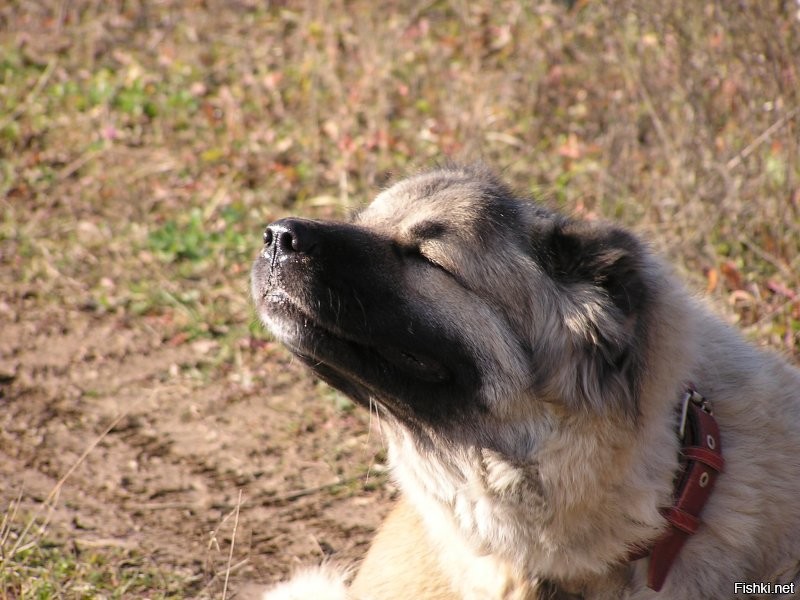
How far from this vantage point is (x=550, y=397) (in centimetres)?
291

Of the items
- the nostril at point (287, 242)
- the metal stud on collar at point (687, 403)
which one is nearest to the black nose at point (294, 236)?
the nostril at point (287, 242)

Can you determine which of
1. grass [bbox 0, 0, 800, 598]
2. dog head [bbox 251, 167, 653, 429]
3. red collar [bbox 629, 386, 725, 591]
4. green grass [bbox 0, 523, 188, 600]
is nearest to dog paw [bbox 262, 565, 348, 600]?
green grass [bbox 0, 523, 188, 600]

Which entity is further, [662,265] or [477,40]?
[477,40]

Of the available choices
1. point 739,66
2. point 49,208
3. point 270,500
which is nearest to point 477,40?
point 739,66

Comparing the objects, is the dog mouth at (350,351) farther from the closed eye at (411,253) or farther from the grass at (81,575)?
the grass at (81,575)

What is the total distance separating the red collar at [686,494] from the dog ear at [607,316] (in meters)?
0.28

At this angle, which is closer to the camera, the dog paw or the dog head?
the dog head

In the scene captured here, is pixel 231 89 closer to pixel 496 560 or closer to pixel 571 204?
pixel 571 204

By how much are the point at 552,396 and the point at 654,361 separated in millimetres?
327

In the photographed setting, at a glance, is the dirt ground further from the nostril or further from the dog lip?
the nostril

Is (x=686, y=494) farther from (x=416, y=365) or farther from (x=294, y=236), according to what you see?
(x=294, y=236)

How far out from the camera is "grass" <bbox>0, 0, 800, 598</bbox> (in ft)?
16.9

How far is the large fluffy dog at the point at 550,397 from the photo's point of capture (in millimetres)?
2840

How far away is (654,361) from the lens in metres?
2.87
